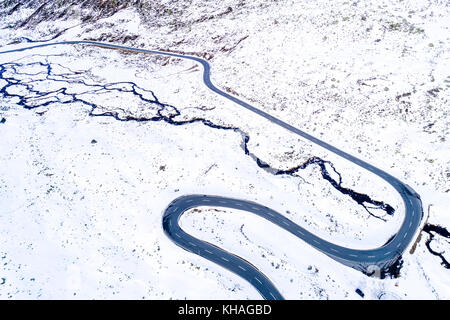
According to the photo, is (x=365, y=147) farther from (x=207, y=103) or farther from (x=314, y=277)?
(x=207, y=103)

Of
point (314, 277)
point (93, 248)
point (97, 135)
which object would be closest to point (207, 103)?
point (97, 135)

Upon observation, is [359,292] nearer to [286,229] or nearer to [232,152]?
[286,229]

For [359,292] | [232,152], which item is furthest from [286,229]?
[232,152]

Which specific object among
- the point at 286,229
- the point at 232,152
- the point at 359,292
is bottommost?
the point at 359,292

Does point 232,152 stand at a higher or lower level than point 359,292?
higher

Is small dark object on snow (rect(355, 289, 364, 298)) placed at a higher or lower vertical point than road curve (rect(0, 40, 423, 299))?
lower

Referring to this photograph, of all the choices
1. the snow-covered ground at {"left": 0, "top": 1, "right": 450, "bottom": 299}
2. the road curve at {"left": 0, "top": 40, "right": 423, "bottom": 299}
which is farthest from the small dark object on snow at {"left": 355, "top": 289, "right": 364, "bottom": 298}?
the road curve at {"left": 0, "top": 40, "right": 423, "bottom": 299}

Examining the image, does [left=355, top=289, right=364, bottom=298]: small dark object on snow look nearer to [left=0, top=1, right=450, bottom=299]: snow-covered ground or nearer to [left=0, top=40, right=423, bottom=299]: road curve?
[left=0, top=1, right=450, bottom=299]: snow-covered ground

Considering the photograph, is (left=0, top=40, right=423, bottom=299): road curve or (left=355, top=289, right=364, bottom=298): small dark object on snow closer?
(left=355, top=289, right=364, bottom=298): small dark object on snow
